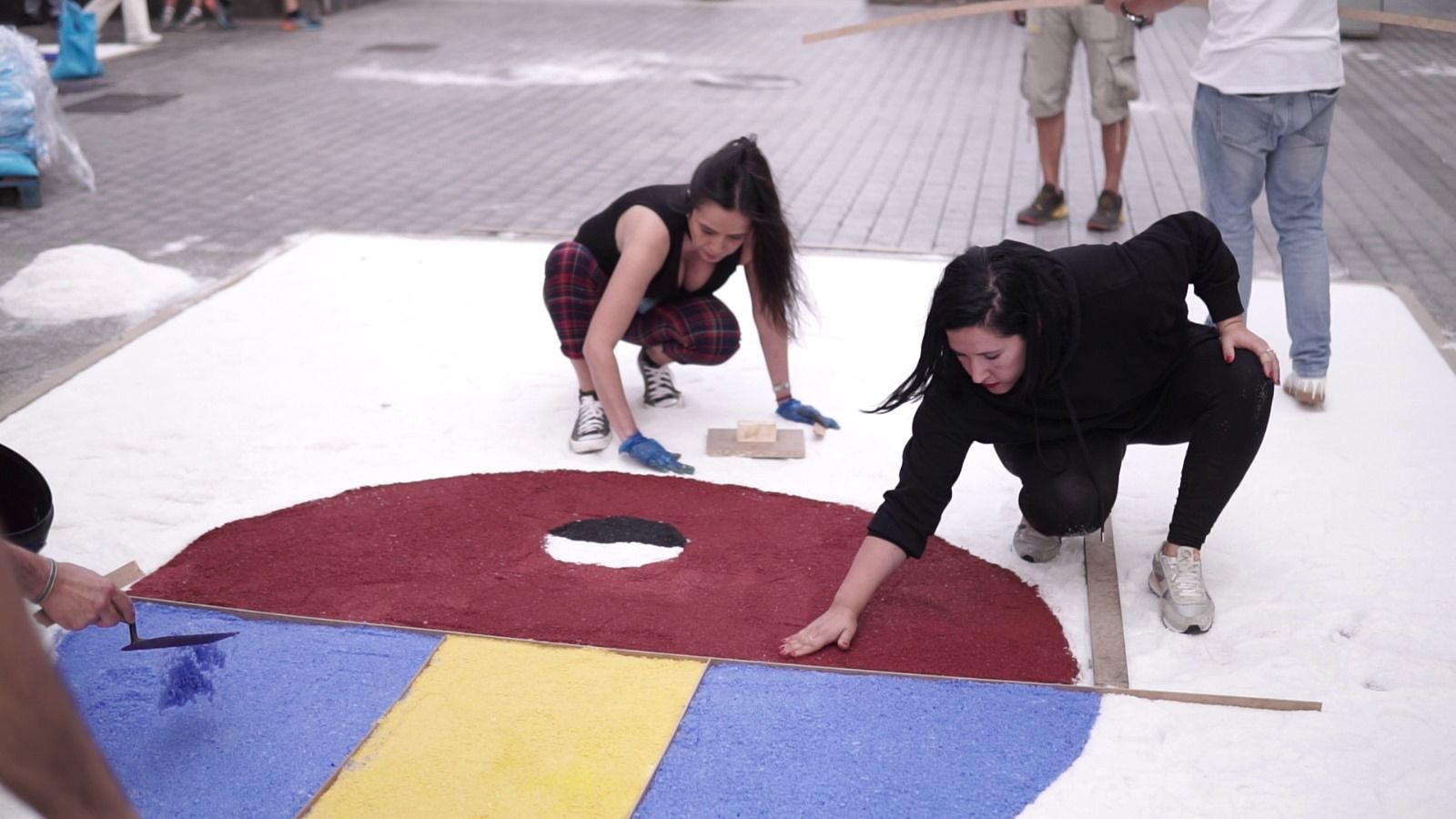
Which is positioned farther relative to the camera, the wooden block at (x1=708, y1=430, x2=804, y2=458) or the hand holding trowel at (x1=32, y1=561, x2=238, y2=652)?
the wooden block at (x1=708, y1=430, x2=804, y2=458)

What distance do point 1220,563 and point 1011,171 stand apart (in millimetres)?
4293

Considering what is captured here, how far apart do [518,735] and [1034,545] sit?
1417 millimetres

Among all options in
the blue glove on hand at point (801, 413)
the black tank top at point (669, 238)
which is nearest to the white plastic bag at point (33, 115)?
the black tank top at point (669, 238)

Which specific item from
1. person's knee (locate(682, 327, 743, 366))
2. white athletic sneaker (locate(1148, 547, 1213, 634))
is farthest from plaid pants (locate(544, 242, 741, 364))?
white athletic sneaker (locate(1148, 547, 1213, 634))

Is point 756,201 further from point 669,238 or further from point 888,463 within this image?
point 888,463

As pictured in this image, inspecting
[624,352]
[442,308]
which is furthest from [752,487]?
[442,308]

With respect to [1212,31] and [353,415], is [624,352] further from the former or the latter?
[1212,31]

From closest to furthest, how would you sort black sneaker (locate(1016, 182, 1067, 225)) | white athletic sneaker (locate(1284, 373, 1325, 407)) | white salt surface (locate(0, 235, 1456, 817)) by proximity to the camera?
white salt surface (locate(0, 235, 1456, 817)) → white athletic sneaker (locate(1284, 373, 1325, 407)) → black sneaker (locate(1016, 182, 1067, 225))

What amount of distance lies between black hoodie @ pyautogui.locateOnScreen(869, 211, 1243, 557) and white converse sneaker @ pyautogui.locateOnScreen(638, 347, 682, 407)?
151cm

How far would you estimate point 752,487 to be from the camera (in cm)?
389

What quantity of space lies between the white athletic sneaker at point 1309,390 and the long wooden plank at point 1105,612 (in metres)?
1.13

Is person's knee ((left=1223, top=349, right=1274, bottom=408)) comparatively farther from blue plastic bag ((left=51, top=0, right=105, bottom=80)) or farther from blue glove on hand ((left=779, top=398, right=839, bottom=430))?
blue plastic bag ((left=51, top=0, right=105, bottom=80))

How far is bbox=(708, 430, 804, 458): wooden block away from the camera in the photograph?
410 centimetres

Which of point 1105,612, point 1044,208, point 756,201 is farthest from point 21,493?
point 1044,208
